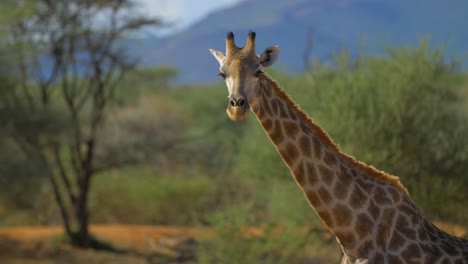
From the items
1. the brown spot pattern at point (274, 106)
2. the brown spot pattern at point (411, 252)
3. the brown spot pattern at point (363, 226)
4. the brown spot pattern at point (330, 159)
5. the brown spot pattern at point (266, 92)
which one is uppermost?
the brown spot pattern at point (266, 92)

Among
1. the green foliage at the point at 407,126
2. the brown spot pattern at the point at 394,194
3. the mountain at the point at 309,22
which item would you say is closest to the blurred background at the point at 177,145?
the green foliage at the point at 407,126

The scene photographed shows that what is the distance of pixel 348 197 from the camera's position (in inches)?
210

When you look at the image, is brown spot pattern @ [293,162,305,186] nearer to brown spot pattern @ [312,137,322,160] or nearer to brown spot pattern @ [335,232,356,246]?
brown spot pattern @ [312,137,322,160]

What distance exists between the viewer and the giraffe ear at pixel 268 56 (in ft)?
16.4

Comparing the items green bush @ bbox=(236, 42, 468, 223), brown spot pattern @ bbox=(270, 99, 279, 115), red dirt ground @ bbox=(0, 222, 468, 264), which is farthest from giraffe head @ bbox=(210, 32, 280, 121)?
red dirt ground @ bbox=(0, 222, 468, 264)

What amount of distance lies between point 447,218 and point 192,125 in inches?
972

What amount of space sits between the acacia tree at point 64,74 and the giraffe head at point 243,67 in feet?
41.8

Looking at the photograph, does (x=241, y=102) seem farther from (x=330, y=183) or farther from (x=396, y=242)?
(x=396, y=242)

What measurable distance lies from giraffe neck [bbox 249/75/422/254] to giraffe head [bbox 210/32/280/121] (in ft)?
0.64

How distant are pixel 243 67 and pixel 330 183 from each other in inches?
35.8

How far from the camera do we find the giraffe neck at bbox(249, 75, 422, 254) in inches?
205

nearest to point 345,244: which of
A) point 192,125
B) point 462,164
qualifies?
point 462,164

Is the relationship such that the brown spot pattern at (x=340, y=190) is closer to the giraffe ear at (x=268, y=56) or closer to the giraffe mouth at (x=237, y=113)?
the giraffe ear at (x=268, y=56)

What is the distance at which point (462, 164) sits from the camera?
11680 mm
